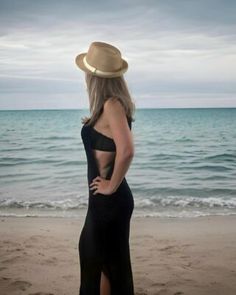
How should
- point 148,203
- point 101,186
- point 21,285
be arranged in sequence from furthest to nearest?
point 148,203 → point 21,285 → point 101,186

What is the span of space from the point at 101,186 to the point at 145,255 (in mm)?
1746

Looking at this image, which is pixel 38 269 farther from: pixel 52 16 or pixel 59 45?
pixel 59 45

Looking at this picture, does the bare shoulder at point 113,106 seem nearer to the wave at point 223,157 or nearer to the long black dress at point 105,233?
the long black dress at point 105,233

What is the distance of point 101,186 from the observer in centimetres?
176

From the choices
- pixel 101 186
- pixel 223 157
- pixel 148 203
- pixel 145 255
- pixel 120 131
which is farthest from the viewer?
pixel 223 157

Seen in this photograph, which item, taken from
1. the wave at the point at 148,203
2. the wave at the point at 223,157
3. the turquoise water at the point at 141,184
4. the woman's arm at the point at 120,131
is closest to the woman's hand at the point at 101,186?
the woman's arm at the point at 120,131

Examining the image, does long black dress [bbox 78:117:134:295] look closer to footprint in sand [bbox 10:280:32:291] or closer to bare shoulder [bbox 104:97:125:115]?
bare shoulder [bbox 104:97:125:115]

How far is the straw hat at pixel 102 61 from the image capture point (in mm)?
1718

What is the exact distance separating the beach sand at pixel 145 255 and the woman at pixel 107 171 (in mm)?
838

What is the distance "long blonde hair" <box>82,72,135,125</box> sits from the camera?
1.69m

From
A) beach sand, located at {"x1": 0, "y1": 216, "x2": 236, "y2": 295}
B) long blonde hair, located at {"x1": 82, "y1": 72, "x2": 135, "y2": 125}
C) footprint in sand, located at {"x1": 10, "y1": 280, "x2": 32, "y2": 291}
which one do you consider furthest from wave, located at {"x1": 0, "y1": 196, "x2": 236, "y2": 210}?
long blonde hair, located at {"x1": 82, "y1": 72, "x2": 135, "y2": 125}

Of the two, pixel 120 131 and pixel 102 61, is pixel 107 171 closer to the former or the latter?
pixel 120 131

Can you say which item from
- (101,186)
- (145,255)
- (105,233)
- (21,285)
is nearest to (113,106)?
(101,186)

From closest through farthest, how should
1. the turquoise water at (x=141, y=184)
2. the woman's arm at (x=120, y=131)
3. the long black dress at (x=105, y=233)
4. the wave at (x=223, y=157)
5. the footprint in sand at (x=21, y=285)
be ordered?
1. the woman's arm at (x=120, y=131)
2. the long black dress at (x=105, y=233)
3. the footprint in sand at (x=21, y=285)
4. the turquoise water at (x=141, y=184)
5. the wave at (x=223, y=157)
